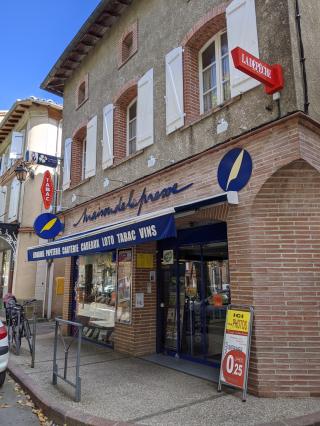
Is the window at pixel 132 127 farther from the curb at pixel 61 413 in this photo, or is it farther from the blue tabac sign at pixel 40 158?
the curb at pixel 61 413

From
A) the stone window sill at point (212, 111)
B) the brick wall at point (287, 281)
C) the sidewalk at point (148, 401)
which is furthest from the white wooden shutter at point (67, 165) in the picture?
the brick wall at point (287, 281)

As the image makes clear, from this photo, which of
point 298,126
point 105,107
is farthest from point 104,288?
point 298,126

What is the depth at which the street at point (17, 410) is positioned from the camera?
4.89 metres

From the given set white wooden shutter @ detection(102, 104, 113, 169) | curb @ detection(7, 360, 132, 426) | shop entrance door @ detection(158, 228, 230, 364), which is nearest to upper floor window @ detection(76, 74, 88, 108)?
white wooden shutter @ detection(102, 104, 113, 169)

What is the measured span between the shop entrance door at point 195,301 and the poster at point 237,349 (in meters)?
1.23

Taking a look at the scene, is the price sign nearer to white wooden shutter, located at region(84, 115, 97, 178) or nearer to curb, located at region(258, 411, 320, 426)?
curb, located at region(258, 411, 320, 426)

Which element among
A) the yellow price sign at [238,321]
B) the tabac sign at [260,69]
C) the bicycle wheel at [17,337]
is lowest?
the bicycle wheel at [17,337]

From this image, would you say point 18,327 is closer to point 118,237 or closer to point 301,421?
point 118,237

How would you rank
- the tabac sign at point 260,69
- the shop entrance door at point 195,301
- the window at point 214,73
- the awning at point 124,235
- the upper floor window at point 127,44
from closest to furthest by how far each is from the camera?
the tabac sign at point 260,69 → the awning at point 124,235 → the shop entrance door at point 195,301 → the window at point 214,73 → the upper floor window at point 127,44

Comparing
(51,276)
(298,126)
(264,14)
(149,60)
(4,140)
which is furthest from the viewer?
(4,140)

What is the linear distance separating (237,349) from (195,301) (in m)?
2.30

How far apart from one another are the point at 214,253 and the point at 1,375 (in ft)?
14.6

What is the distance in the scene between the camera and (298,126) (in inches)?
215

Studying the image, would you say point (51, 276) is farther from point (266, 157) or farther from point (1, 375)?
point (266, 157)
